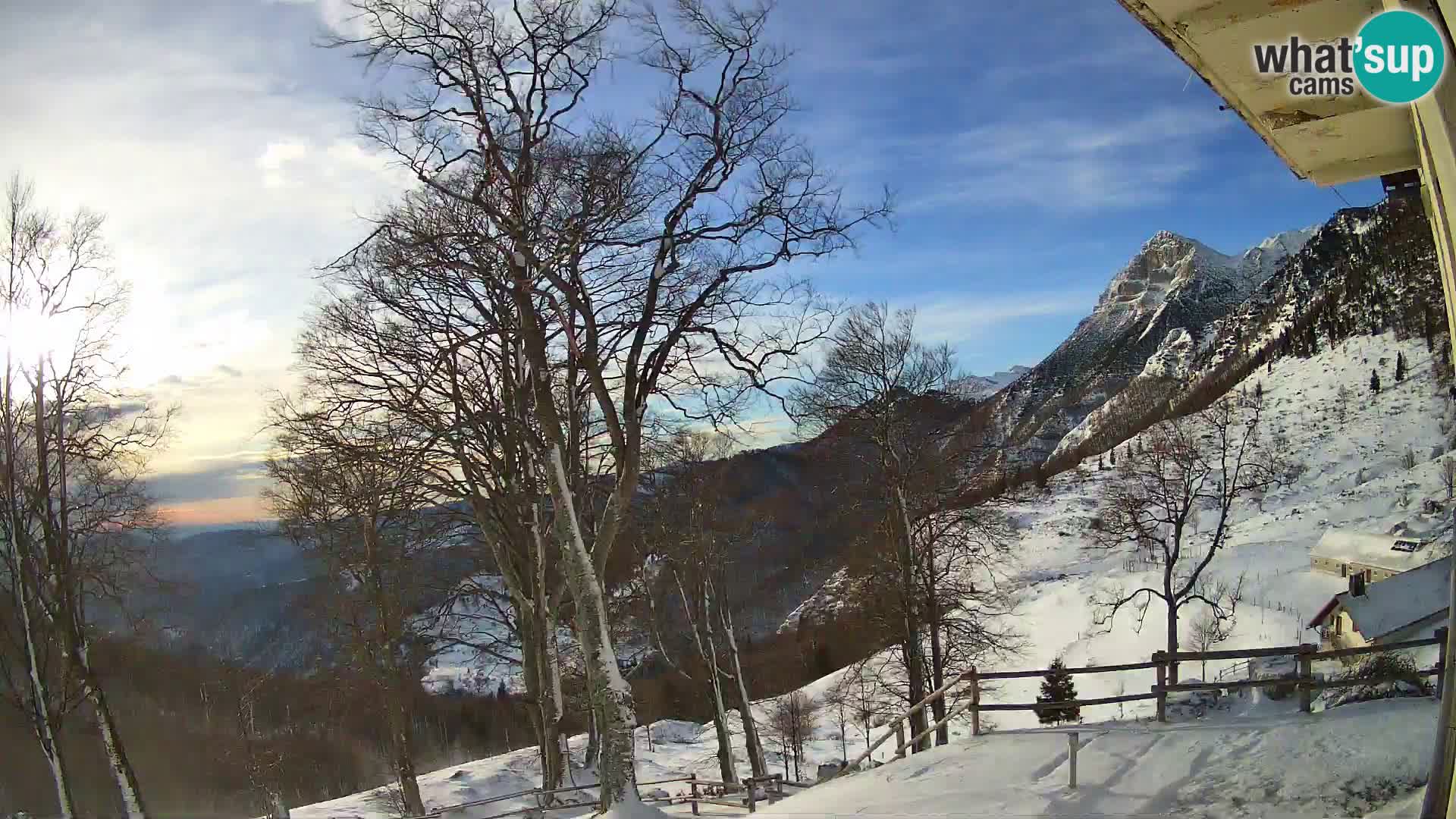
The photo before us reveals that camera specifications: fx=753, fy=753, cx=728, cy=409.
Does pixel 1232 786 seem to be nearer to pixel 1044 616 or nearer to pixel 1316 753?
pixel 1316 753

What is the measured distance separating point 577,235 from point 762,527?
56.5 ft

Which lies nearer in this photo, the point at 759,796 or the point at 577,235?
the point at 577,235

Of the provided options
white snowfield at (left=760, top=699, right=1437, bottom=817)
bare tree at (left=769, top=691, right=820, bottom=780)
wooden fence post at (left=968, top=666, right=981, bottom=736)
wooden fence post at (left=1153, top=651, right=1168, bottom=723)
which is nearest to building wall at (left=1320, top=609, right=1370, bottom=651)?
wooden fence post at (left=1153, top=651, right=1168, bottom=723)

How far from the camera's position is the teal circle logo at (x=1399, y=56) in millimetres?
2047

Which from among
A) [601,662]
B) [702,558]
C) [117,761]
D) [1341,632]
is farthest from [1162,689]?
[1341,632]

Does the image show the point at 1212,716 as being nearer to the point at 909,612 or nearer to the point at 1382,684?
the point at 1382,684

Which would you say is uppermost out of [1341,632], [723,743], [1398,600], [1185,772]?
[1185,772]

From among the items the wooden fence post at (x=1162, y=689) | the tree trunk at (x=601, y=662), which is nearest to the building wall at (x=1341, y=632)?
the wooden fence post at (x=1162, y=689)

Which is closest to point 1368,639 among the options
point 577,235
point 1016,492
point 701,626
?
point 1016,492

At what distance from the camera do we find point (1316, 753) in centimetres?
713

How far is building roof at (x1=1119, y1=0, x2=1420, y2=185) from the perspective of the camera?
2510 millimetres

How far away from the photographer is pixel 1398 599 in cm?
2323

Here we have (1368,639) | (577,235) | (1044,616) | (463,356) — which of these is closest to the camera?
(577,235)

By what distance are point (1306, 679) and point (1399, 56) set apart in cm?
917
